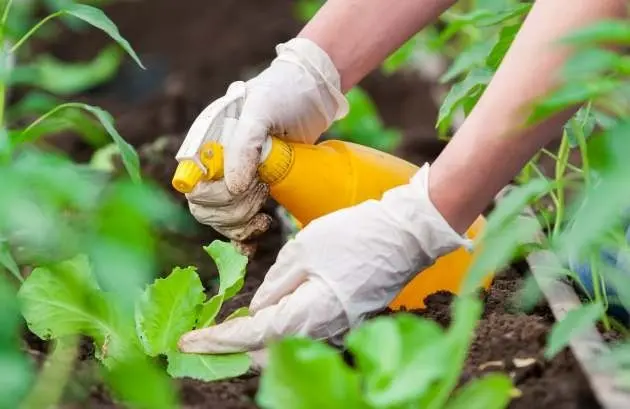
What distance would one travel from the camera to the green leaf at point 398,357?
1.23 m

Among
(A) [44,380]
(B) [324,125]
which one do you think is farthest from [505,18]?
(A) [44,380]

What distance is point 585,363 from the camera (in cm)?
146

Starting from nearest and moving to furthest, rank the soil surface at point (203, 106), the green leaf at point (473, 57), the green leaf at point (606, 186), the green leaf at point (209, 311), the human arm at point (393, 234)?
the green leaf at point (606, 186) < the soil surface at point (203, 106) < the human arm at point (393, 234) < the green leaf at point (209, 311) < the green leaf at point (473, 57)

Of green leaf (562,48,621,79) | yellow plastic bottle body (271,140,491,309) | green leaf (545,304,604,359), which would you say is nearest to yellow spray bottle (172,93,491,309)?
yellow plastic bottle body (271,140,491,309)

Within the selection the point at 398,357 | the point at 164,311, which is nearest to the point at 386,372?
the point at 398,357

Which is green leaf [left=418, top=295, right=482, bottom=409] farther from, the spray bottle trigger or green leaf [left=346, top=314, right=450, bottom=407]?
the spray bottle trigger

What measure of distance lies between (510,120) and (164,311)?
0.53 meters

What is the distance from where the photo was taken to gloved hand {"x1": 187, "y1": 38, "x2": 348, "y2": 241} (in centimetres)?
192

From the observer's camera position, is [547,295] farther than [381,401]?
Yes

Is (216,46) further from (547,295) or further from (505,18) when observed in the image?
(547,295)

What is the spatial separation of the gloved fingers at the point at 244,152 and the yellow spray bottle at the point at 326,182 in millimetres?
22

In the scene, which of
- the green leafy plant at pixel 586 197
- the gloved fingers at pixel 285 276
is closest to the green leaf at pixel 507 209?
the green leafy plant at pixel 586 197

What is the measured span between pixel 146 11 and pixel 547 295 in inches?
136

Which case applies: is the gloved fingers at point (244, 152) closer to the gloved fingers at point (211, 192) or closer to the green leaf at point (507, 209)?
the gloved fingers at point (211, 192)
